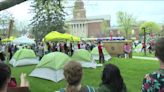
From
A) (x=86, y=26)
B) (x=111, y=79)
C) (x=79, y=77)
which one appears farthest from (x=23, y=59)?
(x=86, y=26)

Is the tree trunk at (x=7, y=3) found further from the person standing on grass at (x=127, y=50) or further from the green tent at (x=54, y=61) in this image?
the person standing on grass at (x=127, y=50)

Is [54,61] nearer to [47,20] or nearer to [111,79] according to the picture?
[111,79]

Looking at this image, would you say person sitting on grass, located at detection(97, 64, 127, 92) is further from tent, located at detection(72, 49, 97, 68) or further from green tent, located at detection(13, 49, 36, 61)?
green tent, located at detection(13, 49, 36, 61)

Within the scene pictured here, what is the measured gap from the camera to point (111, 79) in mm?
4805

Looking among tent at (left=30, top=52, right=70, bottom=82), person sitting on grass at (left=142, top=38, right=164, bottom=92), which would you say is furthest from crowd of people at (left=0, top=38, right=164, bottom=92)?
tent at (left=30, top=52, right=70, bottom=82)

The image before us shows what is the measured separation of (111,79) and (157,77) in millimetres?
931

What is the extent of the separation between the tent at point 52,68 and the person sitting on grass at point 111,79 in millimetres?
12394

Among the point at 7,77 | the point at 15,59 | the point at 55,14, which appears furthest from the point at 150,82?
→ the point at 55,14

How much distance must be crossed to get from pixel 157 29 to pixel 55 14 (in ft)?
218

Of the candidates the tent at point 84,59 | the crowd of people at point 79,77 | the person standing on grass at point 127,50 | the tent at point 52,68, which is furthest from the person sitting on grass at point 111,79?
the person standing on grass at point 127,50

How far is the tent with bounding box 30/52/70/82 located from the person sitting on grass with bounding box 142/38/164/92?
13.3 metres

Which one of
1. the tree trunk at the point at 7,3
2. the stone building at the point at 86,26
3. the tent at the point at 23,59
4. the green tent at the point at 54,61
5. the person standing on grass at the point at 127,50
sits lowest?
the stone building at the point at 86,26

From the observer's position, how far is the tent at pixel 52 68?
57.4 feet

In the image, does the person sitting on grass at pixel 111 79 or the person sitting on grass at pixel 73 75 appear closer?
the person sitting on grass at pixel 73 75
